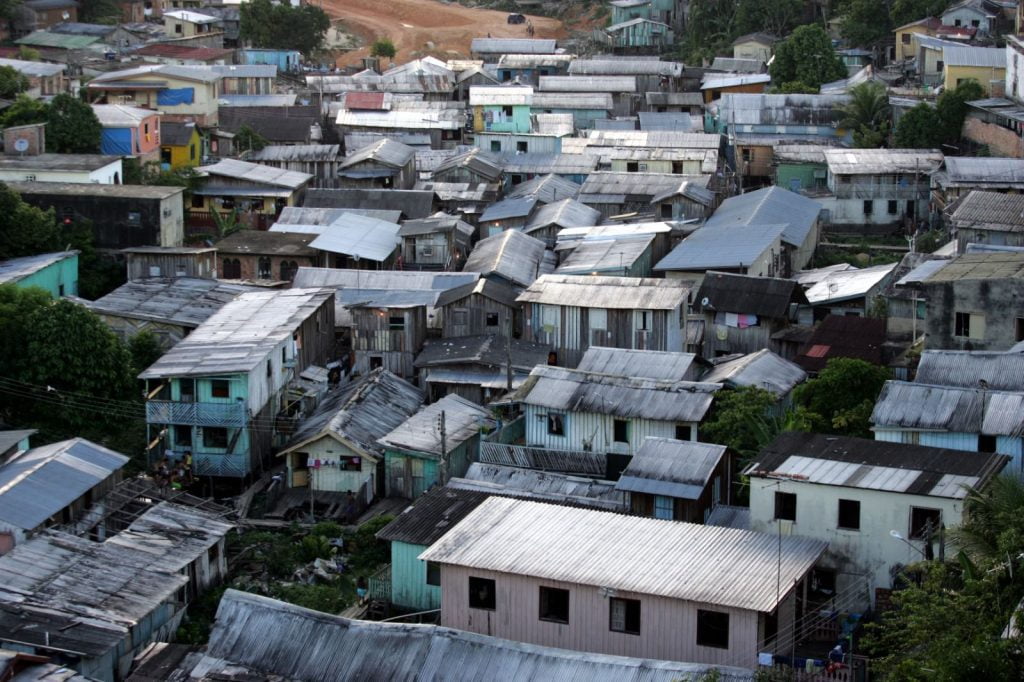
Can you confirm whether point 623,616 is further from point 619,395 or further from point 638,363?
point 638,363

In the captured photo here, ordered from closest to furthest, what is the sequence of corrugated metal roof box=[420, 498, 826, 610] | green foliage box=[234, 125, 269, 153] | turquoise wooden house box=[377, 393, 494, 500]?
1. corrugated metal roof box=[420, 498, 826, 610]
2. turquoise wooden house box=[377, 393, 494, 500]
3. green foliage box=[234, 125, 269, 153]

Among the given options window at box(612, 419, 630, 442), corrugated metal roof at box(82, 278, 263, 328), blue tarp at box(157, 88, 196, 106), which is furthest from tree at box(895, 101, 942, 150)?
window at box(612, 419, 630, 442)

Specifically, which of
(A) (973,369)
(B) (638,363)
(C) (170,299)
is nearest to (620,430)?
(B) (638,363)

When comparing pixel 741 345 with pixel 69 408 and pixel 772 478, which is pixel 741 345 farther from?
pixel 69 408

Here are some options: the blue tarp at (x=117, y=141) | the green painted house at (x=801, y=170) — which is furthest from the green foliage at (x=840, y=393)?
the blue tarp at (x=117, y=141)

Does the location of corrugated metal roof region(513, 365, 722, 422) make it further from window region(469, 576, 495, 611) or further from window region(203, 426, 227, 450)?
window region(469, 576, 495, 611)

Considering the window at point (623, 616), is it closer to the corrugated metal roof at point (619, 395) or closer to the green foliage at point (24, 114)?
the corrugated metal roof at point (619, 395)
